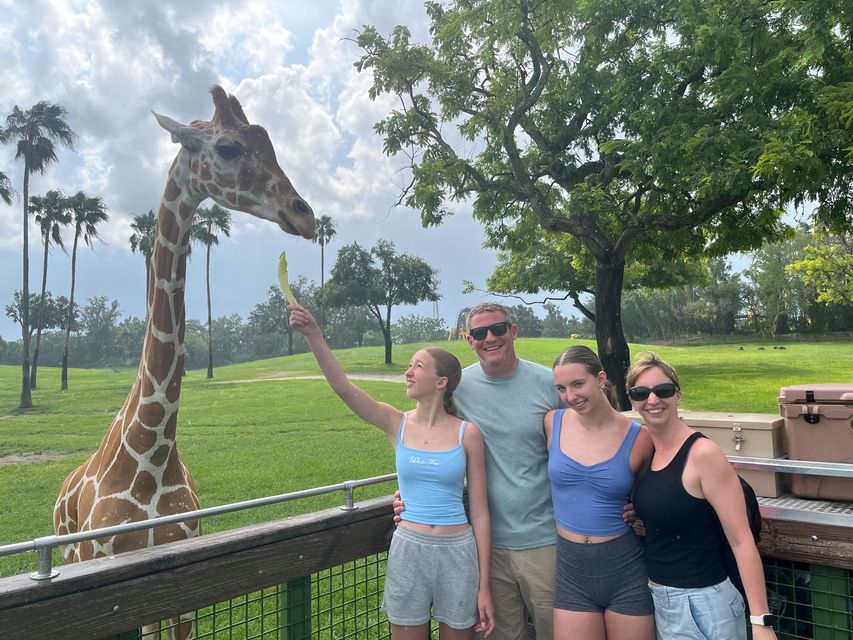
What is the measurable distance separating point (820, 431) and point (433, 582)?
1.78 metres

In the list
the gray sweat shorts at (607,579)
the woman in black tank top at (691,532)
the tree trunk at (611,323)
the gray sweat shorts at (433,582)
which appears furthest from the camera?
the tree trunk at (611,323)

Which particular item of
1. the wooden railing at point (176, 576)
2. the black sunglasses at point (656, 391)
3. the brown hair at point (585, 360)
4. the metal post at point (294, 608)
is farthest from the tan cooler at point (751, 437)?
the metal post at point (294, 608)

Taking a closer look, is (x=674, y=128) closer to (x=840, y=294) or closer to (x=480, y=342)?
(x=480, y=342)

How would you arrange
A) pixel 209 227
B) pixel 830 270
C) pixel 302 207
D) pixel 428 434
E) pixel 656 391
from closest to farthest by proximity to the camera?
pixel 656 391, pixel 428 434, pixel 302 207, pixel 830 270, pixel 209 227

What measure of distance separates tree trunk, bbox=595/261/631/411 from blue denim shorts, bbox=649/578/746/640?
11.6 m

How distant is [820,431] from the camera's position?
8.30ft

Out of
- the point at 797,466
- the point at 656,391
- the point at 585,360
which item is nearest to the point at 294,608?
the point at 585,360

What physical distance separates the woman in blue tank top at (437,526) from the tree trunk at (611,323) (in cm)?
1150

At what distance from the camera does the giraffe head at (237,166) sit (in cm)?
320

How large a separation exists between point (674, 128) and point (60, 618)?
10661 mm

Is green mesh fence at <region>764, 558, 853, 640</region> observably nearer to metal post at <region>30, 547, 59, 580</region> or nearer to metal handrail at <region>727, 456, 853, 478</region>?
metal handrail at <region>727, 456, 853, 478</region>

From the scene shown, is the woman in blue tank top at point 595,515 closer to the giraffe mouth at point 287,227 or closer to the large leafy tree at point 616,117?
the giraffe mouth at point 287,227

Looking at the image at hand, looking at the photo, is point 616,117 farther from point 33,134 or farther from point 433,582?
point 33,134

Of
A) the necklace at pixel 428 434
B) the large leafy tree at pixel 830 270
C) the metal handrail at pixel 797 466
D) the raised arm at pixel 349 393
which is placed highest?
the large leafy tree at pixel 830 270
